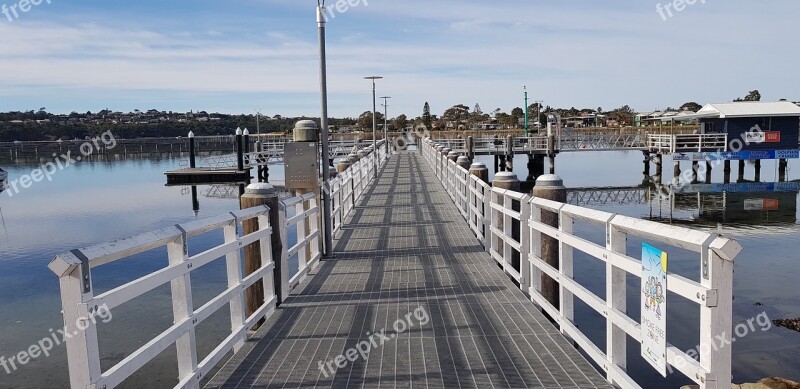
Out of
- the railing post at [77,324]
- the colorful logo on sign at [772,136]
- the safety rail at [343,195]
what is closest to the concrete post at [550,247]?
the railing post at [77,324]

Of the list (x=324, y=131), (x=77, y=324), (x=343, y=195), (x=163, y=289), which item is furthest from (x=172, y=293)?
(x=163, y=289)

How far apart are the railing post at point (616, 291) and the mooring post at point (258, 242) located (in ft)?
12.1

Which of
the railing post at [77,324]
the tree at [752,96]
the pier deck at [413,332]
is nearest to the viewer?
the railing post at [77,324]

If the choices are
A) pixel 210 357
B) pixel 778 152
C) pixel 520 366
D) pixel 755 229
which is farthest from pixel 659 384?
pixel 778 152

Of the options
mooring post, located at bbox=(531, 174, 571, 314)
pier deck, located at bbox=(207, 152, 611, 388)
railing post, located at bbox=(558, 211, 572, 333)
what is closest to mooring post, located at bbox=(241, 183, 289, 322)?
pier deck, located at bbox=(207, 152, 611, 388)

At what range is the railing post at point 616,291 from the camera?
411cm

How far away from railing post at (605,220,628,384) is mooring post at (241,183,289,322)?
3.70 m

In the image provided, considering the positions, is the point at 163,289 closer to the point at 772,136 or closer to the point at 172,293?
the point at 172,293

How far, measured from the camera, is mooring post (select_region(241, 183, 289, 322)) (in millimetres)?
6676

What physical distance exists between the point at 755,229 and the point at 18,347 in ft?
83.7

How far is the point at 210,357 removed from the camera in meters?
4.66

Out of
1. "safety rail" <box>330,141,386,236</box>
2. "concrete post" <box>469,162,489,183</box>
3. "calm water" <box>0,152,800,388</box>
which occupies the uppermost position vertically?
"concrete post" <box>469,162,489,183</box>

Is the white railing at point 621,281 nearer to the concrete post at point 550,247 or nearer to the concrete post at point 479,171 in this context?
the concrete post at point 550,247

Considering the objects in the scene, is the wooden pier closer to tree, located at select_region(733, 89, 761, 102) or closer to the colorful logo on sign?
the colorful logo on sign
